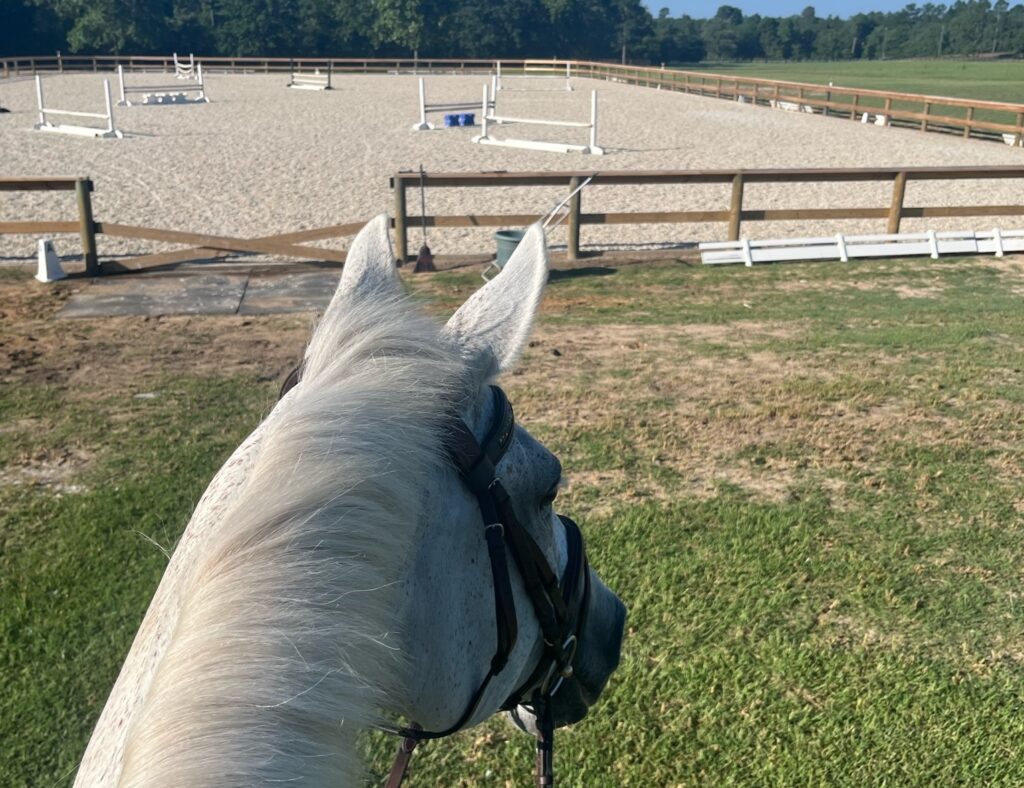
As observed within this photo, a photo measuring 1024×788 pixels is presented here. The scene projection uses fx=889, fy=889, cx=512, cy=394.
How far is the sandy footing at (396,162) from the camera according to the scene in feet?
40.9

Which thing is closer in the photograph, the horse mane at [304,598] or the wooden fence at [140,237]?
the horse mane at [304,598]

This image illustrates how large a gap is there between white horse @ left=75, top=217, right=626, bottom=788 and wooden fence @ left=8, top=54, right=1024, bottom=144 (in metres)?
24.7

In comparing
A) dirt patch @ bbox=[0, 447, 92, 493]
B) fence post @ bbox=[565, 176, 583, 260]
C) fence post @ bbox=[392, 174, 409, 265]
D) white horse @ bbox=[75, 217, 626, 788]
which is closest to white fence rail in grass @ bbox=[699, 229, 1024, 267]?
fence post @ bbox=[565, 176, 583, 260]

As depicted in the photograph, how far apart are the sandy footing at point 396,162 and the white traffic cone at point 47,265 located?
1652mm

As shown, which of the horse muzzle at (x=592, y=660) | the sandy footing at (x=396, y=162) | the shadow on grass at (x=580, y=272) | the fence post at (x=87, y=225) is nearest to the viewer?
the horse muzzle at (x=592, y=660)

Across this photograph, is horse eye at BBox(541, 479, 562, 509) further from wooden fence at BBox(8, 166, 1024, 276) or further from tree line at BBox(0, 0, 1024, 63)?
tree line at BBox(0, 0, 1024, 63)

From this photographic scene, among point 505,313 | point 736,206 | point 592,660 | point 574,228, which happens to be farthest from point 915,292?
point 505,313

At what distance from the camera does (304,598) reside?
3.05 feet

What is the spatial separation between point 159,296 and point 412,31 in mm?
72886

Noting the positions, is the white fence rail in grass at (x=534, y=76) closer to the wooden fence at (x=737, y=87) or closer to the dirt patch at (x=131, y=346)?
the wooden fence at (x=737, y=87)

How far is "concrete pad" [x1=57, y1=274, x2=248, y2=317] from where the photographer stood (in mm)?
8109

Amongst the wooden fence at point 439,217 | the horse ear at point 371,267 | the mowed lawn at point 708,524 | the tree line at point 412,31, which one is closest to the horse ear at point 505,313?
the horse ear at point 371,267

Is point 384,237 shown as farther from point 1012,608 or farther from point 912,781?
point 1012,608

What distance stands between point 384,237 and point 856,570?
9.64 ft
